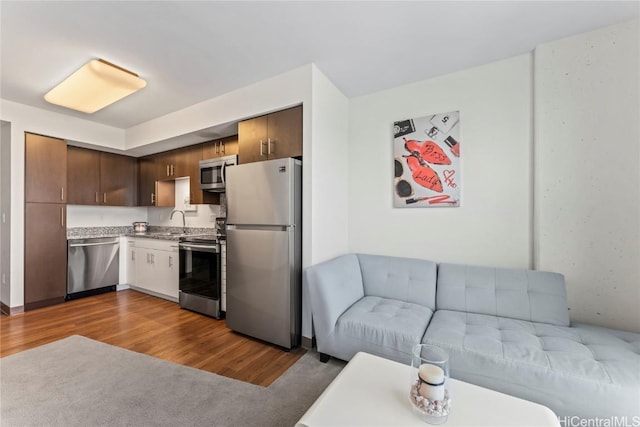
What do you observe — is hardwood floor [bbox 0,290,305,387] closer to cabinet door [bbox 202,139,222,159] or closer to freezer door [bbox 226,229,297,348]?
freezer door [bbox 226,229,297,348]

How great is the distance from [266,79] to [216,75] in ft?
1.54

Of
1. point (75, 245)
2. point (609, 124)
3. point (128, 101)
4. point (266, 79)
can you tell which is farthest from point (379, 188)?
point (75, 245)

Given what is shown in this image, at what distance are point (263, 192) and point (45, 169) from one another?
3181 millimetres

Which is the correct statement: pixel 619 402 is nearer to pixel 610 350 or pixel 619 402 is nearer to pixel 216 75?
pixel 610 350

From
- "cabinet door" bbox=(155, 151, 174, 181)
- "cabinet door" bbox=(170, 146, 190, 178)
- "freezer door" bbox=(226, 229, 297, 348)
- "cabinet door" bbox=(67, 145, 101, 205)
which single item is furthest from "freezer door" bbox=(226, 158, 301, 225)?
"cabinet door" bbox=(67, 145, 101, 205)

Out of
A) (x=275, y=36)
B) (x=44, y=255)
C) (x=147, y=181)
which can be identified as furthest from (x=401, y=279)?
(x=44, y=255)

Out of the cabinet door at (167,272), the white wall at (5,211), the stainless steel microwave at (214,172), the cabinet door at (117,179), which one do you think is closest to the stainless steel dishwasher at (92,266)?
the white wall at (5,211)

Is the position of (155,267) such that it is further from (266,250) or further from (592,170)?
(592,170)

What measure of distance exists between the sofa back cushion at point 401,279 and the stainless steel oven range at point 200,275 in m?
1.70

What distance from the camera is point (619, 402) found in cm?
120

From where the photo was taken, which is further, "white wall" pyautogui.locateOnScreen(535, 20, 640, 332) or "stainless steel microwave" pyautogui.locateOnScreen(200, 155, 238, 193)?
"stainless steel microwave" pyautogui.locateOnScreen(200, 155, 238, 193)

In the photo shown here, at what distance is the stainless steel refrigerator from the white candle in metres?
1.43

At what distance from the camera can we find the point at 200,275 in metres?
3.14

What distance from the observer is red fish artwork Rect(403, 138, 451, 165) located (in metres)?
2.48
